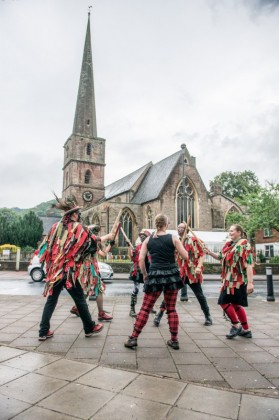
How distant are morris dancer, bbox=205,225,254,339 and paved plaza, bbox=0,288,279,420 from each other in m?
0.24

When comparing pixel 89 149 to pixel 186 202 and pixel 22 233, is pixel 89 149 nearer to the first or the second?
pixel 22 233

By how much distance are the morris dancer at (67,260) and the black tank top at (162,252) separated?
3.26 ft

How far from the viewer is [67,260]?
4312 millimetres

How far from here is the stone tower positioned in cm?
4484

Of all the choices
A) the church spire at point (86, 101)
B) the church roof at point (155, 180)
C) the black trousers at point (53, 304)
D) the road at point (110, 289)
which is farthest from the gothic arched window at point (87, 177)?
the black trousers at point (53, 304)

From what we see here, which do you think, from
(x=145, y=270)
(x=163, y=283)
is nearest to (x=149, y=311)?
(x=163, y=283)

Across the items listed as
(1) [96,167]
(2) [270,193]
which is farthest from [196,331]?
(1) [96,167]

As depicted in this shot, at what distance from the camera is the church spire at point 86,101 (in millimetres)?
46219

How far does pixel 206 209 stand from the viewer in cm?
3609

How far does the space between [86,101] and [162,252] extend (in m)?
46.9

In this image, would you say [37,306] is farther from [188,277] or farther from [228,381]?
[228,381]

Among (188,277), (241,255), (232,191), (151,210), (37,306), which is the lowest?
(37,306)

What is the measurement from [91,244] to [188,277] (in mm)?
2135

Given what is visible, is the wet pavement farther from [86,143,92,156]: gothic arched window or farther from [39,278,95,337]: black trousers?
[86,143,92,156]: gothic arched window
